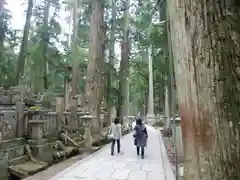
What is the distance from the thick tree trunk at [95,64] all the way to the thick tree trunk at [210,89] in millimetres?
12131

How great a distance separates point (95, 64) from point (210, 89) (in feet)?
41.4

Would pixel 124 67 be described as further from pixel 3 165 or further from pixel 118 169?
pixel 3 165

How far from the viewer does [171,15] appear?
1.86 m

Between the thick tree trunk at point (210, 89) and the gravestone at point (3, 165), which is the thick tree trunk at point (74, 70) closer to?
the gravestone at point (3, 165)

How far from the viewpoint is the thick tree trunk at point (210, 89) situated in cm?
152

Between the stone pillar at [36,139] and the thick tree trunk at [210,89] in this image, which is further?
the stone pillar at [36,139]

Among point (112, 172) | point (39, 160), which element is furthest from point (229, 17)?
point (39, 160)

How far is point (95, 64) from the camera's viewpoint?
45.9 ft

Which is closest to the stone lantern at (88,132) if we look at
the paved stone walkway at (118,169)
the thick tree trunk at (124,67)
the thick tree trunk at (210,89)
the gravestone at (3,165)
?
the paved stone walkway at (118,169)

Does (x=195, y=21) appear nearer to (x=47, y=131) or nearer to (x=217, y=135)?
(x=217, y=135)

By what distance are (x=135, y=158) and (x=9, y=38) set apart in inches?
630

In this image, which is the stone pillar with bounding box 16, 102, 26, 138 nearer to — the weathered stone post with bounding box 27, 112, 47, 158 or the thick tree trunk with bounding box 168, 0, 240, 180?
the weathered stone post with bounding box 27, 112, 47, 158

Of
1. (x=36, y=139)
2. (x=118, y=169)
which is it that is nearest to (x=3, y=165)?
(x=36, y=139)

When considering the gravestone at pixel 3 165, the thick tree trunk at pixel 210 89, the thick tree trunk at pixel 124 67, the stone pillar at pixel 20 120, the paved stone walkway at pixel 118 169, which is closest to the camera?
the thick tree trunk at pixel 210 89
